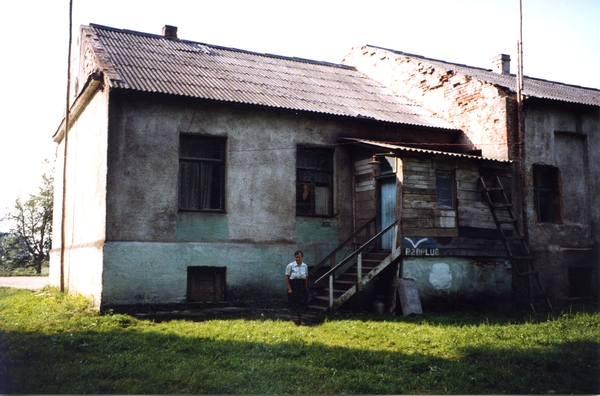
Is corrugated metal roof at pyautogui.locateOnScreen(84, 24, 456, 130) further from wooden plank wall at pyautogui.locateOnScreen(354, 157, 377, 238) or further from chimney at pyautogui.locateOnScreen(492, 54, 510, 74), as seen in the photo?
chimney at pyautogui.locateOnScreen(492, 54, 510, 74)

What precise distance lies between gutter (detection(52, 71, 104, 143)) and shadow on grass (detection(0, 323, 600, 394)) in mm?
6002

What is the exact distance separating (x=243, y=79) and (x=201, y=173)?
11.0ft

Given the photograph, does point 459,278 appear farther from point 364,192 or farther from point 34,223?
point 34,223

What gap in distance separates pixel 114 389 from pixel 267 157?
745cm

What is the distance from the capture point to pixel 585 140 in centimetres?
1530

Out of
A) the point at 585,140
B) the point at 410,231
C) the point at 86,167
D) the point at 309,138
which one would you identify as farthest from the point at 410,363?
the point at 585,140

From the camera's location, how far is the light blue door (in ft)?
41.7

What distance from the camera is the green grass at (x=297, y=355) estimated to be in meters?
6.04

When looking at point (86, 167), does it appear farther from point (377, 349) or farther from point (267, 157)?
point (377, 349)

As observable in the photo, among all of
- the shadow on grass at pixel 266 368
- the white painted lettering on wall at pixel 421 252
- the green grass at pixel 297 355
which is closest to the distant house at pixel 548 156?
the white painted lettering on wall at pixel 421 252

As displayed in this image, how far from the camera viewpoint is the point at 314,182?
13.2 metres

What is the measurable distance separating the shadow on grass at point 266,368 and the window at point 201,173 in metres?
4.13

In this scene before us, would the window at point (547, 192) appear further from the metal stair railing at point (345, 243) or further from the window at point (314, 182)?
the window at point (314, 182)

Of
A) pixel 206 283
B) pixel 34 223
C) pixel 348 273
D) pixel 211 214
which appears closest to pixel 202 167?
pixel 211 214
